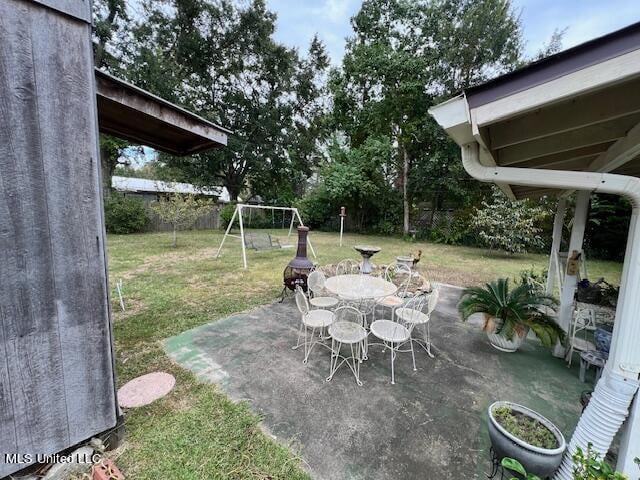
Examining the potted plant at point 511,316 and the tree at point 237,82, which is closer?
the potted plant at point 511,316

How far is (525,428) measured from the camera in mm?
1610

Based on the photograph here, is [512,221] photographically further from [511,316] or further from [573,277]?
[511,316]

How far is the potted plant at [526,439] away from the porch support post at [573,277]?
1937 millimetres

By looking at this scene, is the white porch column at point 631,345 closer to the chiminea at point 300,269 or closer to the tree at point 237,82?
the chiminea at point 300,269

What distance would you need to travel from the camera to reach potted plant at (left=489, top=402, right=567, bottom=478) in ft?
4.67

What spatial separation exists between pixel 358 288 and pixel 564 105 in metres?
2.29

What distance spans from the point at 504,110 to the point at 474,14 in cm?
1279

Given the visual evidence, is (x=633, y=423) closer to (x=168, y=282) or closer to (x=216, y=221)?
(x=168, y=282)

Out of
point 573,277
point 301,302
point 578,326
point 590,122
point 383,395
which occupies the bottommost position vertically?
point 383,395

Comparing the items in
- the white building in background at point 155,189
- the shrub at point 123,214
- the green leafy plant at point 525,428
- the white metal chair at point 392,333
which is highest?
the white building in background at point 155,189

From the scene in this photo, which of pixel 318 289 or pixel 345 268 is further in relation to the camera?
pixel 345 268

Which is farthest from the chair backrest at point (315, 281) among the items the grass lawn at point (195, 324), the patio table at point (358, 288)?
the grass lawn at point (195, 324)

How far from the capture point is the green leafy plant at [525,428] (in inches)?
59.9

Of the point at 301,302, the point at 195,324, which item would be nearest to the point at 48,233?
the point at 301,302
